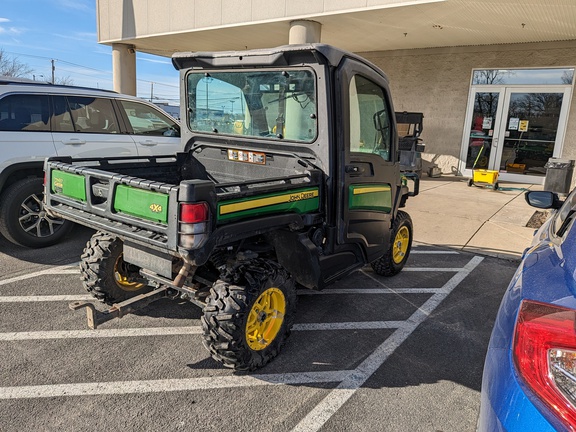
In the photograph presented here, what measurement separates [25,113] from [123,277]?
9.43 ft

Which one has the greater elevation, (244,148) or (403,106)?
(403,106)

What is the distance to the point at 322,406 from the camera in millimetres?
2705

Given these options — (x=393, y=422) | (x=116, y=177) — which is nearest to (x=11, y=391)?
(x=116, y=177)

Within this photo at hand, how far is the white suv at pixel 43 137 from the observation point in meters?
5.05

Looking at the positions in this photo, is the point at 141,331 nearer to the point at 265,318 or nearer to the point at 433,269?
the point at 265,318

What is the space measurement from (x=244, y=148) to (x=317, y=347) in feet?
6.05

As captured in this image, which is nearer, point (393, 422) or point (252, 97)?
point (393, 422)

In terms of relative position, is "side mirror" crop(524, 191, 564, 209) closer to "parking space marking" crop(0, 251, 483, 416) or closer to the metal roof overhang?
"parking space marking" crop(0, 251, 483, 416)

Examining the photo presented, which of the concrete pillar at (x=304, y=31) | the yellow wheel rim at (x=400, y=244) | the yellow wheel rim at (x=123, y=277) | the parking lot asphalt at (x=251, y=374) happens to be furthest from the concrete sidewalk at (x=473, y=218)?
the concrete pillar at (x=304, y=31)

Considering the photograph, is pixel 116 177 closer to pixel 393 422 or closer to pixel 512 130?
pixel 393 422

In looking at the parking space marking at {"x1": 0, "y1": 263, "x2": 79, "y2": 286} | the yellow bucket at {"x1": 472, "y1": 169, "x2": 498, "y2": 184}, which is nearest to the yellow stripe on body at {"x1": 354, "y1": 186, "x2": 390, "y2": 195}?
the parking space marking at {"x1": 0, "y1": 263, "x2": 79, "y2": 286}

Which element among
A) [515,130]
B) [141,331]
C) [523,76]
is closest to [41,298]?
[141,331]

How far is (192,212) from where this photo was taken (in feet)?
8.18

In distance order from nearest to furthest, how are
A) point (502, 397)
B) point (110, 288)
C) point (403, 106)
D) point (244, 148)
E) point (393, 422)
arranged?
point (502, 397)
point (393, 422)
point (110, 288)
point (244, 148)
point (403, 106)
